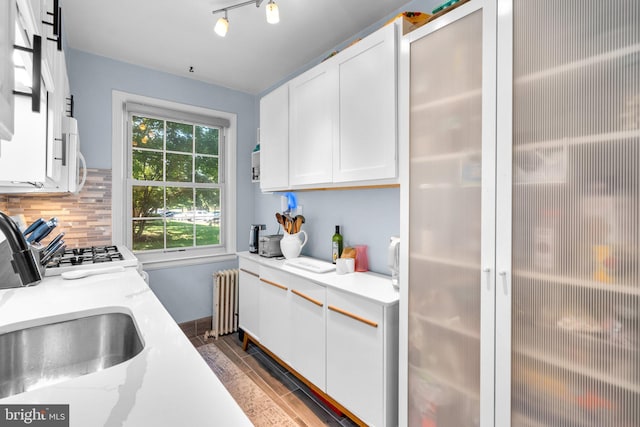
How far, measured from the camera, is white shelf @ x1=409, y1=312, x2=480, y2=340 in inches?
52.1

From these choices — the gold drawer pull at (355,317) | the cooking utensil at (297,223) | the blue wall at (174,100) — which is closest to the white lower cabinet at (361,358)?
the gold drawer pull at (355,317)

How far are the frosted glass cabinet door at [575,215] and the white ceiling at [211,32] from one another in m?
1.37

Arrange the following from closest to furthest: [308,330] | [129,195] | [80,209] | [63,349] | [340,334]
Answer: [63,349] → [340,334] → [308,330] → [80,209] → [129,195]

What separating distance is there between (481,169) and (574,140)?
31 cm

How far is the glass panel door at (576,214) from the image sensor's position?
0.96m

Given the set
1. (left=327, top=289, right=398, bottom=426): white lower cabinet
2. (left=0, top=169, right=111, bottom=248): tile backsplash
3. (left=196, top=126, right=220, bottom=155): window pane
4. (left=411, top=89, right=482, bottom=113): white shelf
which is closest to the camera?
(left=411, top=89, right=482, bottom=113): white shelf


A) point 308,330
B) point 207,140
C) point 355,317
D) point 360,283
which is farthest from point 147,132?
point 355,317

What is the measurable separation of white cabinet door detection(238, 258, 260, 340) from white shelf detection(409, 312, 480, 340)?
1645 mm

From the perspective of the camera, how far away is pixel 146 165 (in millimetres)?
3148

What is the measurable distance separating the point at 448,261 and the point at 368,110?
1.02 m

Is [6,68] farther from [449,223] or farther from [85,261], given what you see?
[85,261]

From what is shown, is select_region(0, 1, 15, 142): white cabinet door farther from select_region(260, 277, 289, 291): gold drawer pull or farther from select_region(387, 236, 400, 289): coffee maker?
select_region(260, 277, 289, 291): gold drawer pull

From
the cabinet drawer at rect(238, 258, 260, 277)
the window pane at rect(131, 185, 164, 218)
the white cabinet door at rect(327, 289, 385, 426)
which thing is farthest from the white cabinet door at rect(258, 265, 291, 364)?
the window pane at rect(131, 185, 164, 218)

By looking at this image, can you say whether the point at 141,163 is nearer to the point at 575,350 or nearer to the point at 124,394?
the point at 124,394
